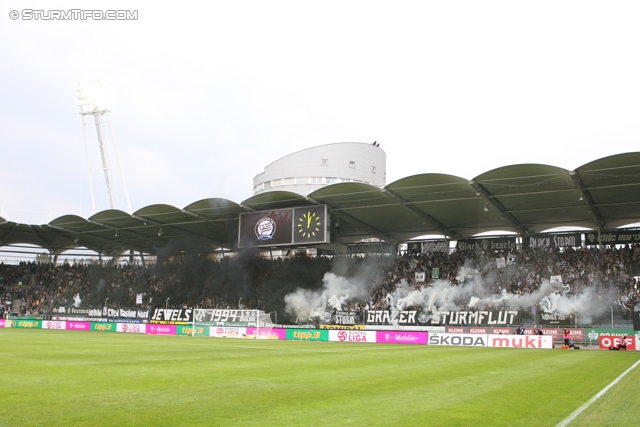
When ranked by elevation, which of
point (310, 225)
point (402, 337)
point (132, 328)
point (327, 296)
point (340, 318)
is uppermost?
point (310, 225)

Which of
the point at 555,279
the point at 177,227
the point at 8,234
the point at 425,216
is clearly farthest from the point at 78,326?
the point at 555,279

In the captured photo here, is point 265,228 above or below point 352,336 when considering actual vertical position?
above

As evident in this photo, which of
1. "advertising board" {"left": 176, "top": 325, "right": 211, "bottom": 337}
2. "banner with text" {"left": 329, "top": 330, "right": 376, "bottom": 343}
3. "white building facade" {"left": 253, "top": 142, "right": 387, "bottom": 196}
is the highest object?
"white building facade" {"left": 253, "top": 142, "right": 387, "bottom": 196}

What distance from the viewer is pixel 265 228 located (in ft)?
150

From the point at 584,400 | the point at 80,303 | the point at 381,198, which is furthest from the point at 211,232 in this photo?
the point at 584,400

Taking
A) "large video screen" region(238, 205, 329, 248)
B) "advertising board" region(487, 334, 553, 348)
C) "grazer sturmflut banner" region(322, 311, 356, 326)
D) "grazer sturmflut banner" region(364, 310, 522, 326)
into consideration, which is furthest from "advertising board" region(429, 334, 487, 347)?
"large video screen" region(238, 205, 329, 248)

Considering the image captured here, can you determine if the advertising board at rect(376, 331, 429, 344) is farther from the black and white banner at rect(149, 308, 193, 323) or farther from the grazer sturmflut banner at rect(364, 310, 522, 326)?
the black and white banner at rect(149, 308, 193, 323)

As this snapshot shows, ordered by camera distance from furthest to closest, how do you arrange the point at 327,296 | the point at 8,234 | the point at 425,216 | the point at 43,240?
the point at 43,240 < the point at 8,234 < the point at 327,296 < the point at 425,216

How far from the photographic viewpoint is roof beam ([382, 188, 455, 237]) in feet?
131

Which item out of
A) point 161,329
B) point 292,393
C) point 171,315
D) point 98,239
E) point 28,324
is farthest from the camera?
point 98,239

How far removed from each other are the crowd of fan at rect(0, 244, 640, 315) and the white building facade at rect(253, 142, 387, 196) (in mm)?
15233

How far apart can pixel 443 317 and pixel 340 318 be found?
8497 millimetres

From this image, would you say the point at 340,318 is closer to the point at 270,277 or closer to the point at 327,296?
the point at 327,296

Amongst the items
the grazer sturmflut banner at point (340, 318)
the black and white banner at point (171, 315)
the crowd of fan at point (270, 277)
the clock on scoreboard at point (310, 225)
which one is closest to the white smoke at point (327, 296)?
the crowd of fan at point (270, 277)
